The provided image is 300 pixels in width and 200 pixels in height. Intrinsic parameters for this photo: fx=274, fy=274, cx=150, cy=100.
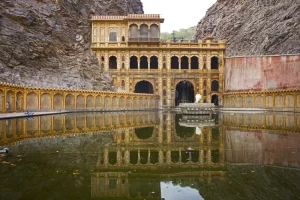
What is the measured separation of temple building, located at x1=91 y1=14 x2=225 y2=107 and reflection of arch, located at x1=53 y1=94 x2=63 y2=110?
56.1ft

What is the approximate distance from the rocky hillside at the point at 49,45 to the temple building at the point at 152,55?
2634 mm

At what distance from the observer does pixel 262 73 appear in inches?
1682

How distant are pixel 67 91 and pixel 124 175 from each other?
27827 millimetres

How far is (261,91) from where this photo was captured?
129ft

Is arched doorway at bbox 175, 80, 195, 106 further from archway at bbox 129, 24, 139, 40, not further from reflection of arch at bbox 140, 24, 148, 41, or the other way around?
archway at bbox 129, 24, 139, 40

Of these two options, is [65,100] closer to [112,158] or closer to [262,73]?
[112,158]

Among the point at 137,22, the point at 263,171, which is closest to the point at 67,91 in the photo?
the point at 137,22

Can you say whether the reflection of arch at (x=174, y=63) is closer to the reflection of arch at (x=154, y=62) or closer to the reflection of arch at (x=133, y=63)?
the reflection of arch at (x=154, y=62)

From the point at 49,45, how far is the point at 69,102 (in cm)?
1310

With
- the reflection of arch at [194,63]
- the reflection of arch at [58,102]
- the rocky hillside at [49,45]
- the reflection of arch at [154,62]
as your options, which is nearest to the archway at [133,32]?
the reflection of arch at [154,62]

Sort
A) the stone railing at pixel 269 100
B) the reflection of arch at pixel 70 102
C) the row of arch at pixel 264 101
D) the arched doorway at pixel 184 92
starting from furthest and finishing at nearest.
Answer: the arched doorway at pixel 184 92 → the row of arch at pixel 264 101 → the stone railing at pixel 269 100 → the reflection of arch at pixel 70 102

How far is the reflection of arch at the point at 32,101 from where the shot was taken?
28.1 m

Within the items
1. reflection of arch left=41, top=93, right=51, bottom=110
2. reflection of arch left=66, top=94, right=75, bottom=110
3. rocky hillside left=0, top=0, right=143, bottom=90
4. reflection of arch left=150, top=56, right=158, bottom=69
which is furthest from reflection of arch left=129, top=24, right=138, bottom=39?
reflection of arch left=41, top=93, right=51, bottom=110

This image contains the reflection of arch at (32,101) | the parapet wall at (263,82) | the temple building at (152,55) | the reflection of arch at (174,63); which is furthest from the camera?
the reflection of arch at (174,63)
